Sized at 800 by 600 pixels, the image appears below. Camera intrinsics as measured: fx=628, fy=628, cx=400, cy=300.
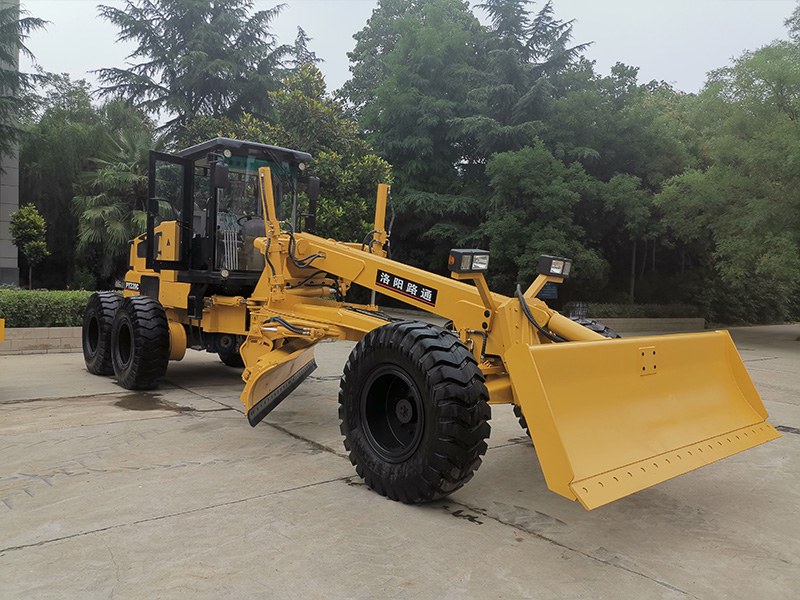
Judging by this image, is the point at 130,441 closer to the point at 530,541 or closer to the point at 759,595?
the point at 530,541

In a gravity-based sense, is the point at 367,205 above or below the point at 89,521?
above

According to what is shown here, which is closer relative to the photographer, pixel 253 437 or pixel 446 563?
pixel 446 563

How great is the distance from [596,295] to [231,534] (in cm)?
1864

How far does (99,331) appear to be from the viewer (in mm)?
7645

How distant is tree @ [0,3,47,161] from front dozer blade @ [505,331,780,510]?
67.4ft

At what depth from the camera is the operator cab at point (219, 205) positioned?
6.46m

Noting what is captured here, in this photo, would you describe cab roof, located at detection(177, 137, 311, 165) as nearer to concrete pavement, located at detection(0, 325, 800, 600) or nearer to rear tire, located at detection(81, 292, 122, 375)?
rear tire, located at detection(81, 292, 122, 375)

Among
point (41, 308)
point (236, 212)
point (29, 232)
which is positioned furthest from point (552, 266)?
point (29, 232)

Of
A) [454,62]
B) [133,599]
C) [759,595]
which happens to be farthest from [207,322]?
[454,62]

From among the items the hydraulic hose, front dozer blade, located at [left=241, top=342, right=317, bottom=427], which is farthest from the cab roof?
the hydraulic hose

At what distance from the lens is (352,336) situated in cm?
489

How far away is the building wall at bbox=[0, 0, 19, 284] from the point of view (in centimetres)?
1964

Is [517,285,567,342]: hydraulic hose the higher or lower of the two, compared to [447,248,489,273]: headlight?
lower

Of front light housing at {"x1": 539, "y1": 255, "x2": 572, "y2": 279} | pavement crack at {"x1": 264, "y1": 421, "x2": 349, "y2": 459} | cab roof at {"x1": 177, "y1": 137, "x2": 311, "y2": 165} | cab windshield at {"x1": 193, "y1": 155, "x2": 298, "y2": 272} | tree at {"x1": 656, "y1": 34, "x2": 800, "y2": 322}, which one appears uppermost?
tree at {"x1": 656, "y1": 34, "x2": 800, "y2": 322}
